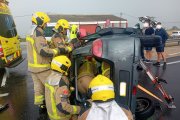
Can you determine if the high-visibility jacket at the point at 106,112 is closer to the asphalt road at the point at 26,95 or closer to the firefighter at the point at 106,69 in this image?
the firefighter at the point at 106,69

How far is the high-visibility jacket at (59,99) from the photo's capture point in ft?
13.5

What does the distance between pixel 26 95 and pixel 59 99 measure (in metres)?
3.75

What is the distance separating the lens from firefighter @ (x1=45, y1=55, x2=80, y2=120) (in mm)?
4109

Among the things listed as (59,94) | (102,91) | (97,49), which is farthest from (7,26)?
(102,91)

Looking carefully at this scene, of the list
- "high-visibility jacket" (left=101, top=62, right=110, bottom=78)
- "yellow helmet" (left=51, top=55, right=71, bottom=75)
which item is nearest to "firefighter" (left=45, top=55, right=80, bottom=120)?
"yellow helmet" (left=51, top=55, right=71, bottom=75)

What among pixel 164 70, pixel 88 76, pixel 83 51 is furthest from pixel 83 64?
pixel 164 70

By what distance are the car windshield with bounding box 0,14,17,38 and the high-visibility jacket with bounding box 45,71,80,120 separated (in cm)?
510

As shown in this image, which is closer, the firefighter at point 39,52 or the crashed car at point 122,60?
the crashed car at point 122,60

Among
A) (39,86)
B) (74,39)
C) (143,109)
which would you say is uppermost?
(74,39)

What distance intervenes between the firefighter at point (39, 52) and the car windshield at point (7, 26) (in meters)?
3.42

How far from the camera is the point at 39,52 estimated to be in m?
5.66

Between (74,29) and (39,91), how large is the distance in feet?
5.50

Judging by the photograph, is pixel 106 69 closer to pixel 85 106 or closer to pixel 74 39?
pixel 85 106

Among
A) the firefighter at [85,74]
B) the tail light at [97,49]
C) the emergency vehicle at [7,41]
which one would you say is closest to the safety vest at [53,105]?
the firefighter at [85,74]
